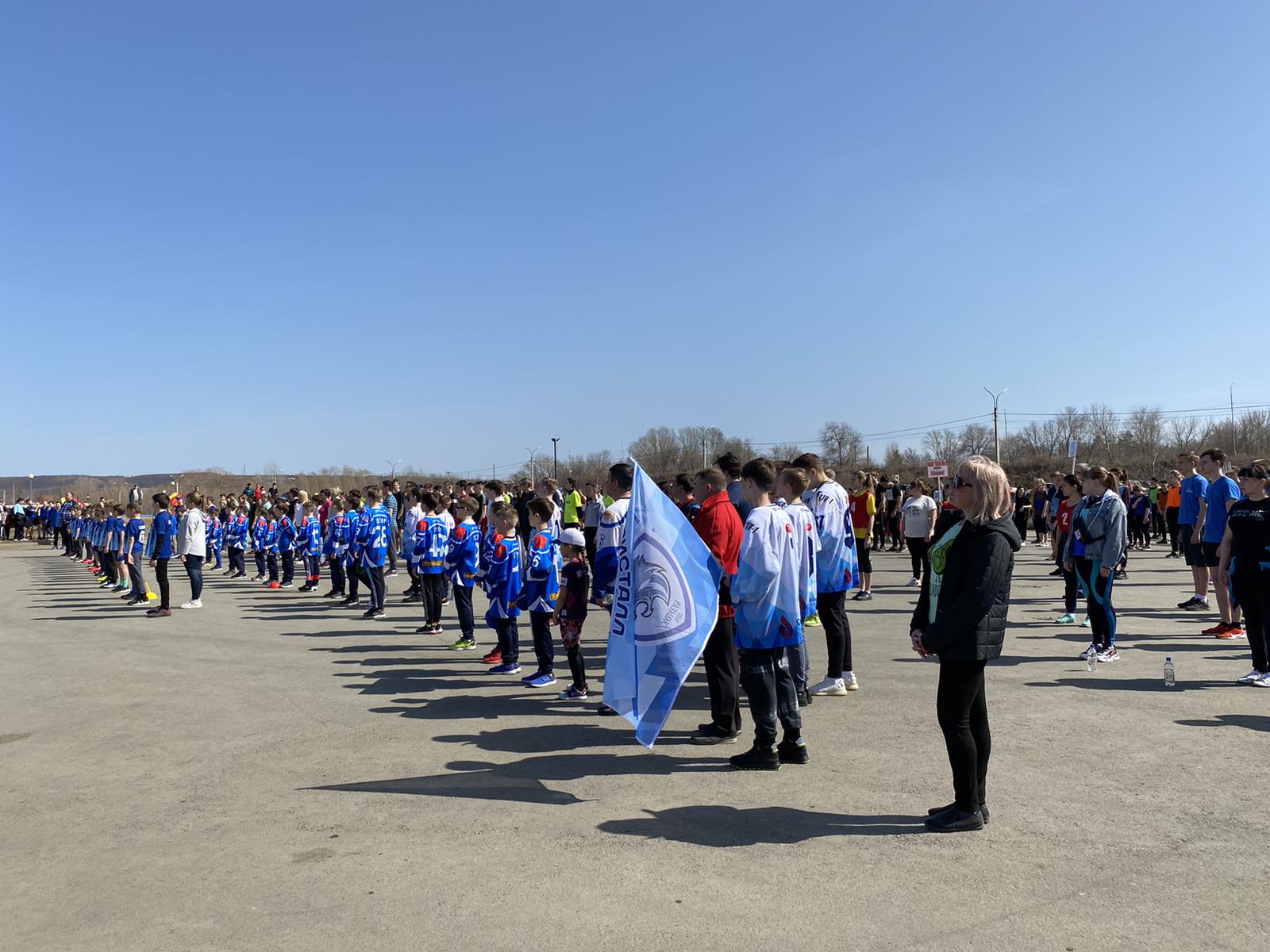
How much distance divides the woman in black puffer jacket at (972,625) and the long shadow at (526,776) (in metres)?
1.78

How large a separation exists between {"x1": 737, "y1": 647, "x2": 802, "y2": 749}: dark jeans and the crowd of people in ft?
0.04

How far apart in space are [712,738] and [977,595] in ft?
8.91

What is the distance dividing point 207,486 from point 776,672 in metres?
106

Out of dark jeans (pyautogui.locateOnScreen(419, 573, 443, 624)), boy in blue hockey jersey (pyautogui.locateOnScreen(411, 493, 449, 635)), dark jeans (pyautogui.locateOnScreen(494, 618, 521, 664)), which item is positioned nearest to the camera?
dark jeans (pyautogui.locateOnScreen(494, 618, 521, 664))

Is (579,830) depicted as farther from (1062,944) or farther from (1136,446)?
(1136,446)

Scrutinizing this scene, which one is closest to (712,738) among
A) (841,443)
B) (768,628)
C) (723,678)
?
(723,678)

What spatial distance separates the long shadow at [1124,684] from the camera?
8.31 metres

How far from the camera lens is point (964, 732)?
4.95 m

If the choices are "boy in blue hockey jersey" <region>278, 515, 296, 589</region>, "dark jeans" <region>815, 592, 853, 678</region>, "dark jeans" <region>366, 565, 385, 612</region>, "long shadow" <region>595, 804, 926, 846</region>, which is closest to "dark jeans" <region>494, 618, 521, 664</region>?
"dark jeans" <region>815, 592, 853, 678</region>

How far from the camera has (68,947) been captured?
3842 mm

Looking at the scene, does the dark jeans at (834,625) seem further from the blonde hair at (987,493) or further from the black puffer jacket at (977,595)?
the blonde hair at (987,493)

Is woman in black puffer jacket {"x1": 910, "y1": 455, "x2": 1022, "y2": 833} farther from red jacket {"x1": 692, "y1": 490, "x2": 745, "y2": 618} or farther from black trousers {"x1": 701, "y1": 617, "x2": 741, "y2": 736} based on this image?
black trousers {"x1": 701, "y1": 617, "x2": 741, "y2": 736}

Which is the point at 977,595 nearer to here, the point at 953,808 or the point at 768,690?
the point at 953,808

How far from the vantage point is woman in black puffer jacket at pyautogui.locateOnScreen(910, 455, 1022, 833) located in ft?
16.0
